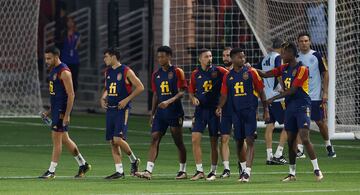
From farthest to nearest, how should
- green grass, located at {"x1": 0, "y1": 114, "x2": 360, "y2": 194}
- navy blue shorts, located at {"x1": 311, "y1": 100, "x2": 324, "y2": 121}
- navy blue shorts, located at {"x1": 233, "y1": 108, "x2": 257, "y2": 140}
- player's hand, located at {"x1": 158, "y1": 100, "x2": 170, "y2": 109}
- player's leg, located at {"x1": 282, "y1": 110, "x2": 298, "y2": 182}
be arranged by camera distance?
navy blue shorts, located at {"x1": 311, "y1": 100, "x2": 324, "y2": 121} → player's hand, located at {"x1": 158, "y1": 100, "x2": 170, "y2": 109} → player's leg, located at {"x1": 282, "y1": 110, "x2": 298, "y2": 182} → navy blue shorts, located at {"x1": 233, "y1": 108, "x2": 257, "y2": 140} → green grass, located at {"x1": 0, "y1": 114, "x2": 360, "y2": 194}

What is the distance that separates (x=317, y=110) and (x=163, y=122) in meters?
3.96

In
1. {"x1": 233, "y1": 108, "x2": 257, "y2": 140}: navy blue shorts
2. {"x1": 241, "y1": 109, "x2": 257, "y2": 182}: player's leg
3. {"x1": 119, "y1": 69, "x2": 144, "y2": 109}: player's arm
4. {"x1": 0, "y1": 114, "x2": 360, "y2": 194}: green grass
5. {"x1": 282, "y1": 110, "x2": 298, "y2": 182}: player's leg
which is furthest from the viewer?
{"x1": 119, "y1": 69, "x2": 144, "y2": 109}: player's arm

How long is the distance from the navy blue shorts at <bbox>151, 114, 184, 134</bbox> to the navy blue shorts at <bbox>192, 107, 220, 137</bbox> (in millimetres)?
251

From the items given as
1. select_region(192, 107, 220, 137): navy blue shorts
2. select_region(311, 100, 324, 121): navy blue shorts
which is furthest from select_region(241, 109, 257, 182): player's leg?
select_region(311, 100, 324, 121): navy blue shorts

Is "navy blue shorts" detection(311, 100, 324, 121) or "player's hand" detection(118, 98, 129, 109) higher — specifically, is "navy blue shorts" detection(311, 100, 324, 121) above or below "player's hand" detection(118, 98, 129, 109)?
below

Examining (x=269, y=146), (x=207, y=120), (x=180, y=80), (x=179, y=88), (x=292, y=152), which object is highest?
(x=180, y=80)

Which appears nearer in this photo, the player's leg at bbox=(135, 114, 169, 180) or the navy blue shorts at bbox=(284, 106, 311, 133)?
the navy blue shorts at bbox=(284, 106, 311, 133)

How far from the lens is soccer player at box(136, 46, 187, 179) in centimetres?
1978

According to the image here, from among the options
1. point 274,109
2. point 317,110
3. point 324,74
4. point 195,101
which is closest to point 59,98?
point 195,101

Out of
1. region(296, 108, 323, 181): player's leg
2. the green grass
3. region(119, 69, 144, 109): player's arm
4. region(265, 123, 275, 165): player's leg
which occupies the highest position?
region(119, 69, 144, 109): player's arm

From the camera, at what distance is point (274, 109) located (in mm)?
23125

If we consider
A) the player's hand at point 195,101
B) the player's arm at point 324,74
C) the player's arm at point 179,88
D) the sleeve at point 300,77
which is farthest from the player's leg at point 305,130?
the player's arm at point 324,74

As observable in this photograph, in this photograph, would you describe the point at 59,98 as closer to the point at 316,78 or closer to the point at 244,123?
the point at 244,123

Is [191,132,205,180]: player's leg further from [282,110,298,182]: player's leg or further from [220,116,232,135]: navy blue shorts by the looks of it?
[282,110,298,182]: player's leg
